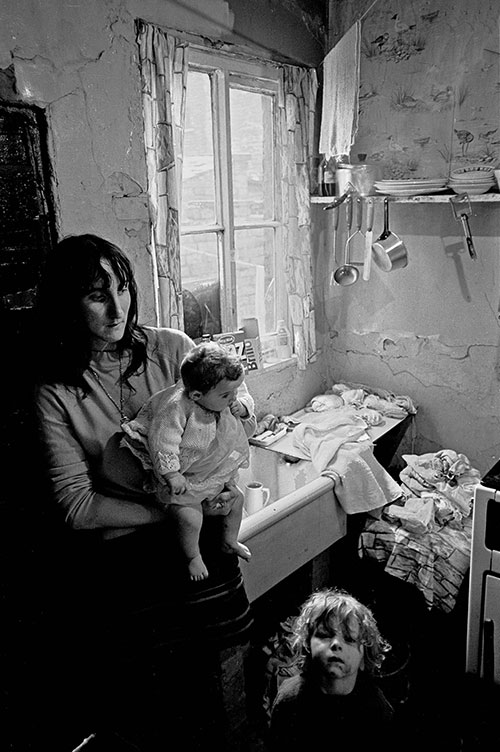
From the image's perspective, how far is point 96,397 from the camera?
1.63m

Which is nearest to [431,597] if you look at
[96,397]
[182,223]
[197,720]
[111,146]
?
[197,720]

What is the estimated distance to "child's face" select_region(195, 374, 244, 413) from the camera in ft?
5.06

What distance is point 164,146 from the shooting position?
238 centimetres

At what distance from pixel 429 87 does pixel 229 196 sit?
1.10m

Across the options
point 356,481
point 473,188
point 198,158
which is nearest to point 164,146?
point 198,158

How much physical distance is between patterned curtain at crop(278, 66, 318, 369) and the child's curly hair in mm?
1601

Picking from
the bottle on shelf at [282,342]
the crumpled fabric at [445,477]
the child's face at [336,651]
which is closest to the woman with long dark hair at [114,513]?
the child's face at [336,651]

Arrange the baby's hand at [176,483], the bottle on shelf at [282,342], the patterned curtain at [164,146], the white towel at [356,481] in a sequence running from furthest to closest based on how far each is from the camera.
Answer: the bottle on shelf at [282,342]
the white towel at [356,481]
the patterned curtain at [164,146]
the baby's hand at [176,483]

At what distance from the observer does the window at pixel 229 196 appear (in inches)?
107

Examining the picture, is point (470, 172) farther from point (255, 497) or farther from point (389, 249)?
point (255, 497)

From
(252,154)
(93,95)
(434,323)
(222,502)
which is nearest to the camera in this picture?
(222,502)

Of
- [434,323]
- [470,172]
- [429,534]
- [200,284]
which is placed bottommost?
[429,534]

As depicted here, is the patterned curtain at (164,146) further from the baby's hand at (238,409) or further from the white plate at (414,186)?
the white plate at (414,186)

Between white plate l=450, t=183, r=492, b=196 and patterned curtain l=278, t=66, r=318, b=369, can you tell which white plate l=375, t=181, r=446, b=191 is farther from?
patterned curtain l=278, t=66, r=318, b=369
